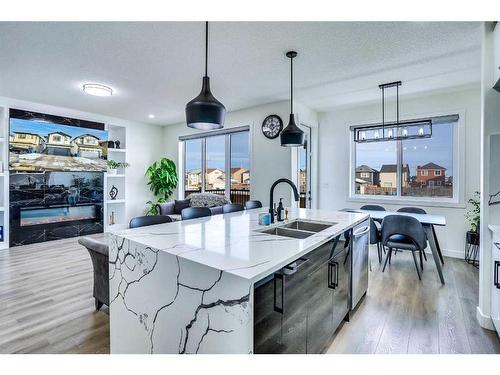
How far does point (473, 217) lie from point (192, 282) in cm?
482

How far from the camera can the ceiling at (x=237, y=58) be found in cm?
248

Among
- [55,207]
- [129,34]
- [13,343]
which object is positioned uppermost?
[129,34]

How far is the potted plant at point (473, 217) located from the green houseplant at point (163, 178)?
6.03m

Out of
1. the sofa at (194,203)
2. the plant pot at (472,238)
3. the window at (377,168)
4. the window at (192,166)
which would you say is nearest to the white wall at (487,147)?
the plant pot at (472,238)

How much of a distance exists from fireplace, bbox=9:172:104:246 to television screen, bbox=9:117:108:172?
22 cm

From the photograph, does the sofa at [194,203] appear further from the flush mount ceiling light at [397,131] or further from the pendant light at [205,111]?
the pendant light at [205,111]

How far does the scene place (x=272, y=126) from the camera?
4.92m

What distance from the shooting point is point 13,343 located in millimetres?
2016

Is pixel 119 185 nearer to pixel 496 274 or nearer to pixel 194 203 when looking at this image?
pixel 194 203

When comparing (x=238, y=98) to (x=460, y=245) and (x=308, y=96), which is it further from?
(x=460, y=245)
